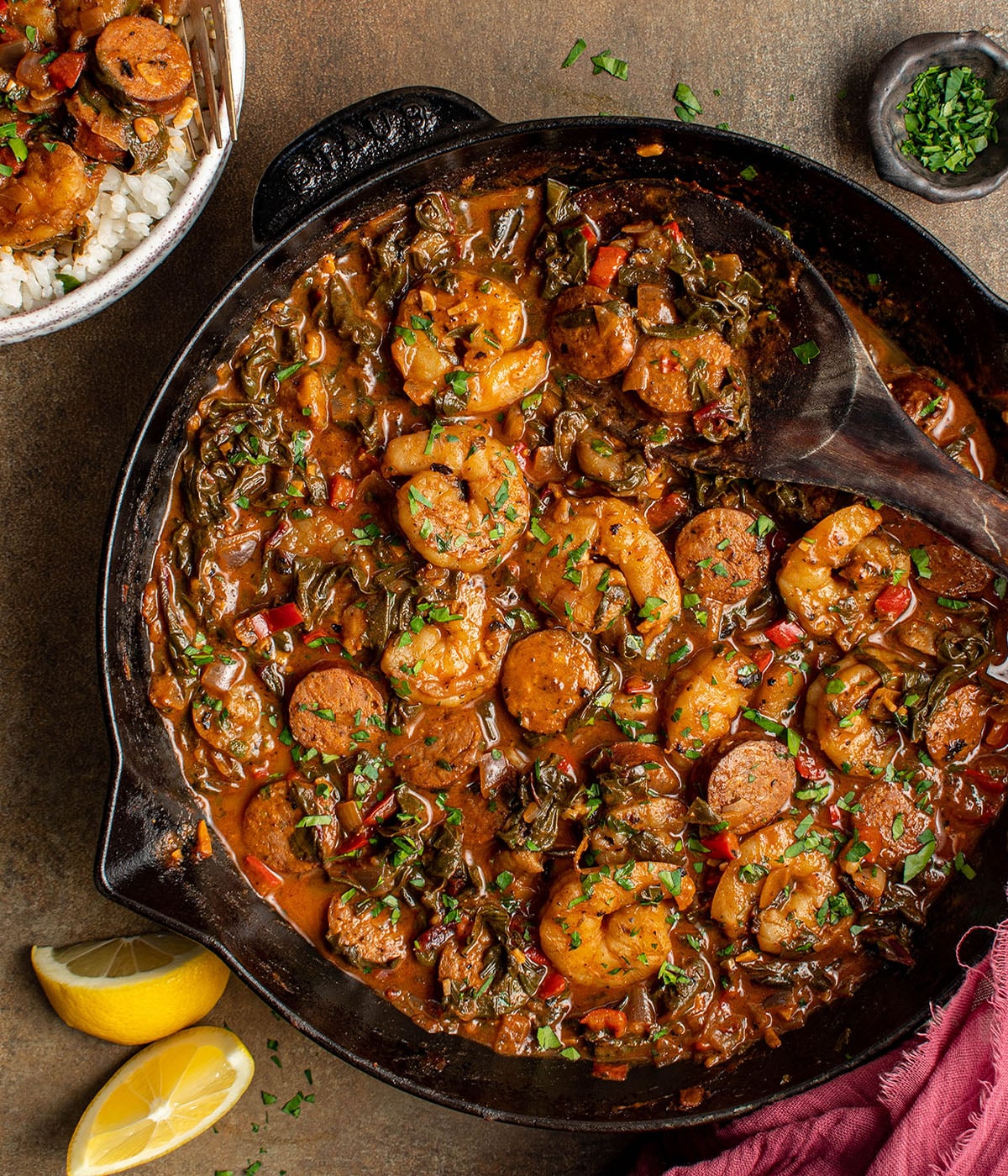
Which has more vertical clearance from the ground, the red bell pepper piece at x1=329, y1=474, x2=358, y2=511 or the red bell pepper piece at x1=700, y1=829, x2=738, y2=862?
the red bell pepper piece at x1=329, y1=474, x2=358, y2=511

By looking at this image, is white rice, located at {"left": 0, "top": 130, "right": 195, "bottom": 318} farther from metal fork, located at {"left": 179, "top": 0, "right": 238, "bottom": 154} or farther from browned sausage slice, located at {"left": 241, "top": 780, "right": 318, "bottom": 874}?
browned sausage slice, located at {"left": 241, "top": 780, "right": 318, "bottom": 874}

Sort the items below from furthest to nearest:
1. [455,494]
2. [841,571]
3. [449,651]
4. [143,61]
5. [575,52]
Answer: [575,52] < [841,571] < [449,651] < [455,494] < [143,61]

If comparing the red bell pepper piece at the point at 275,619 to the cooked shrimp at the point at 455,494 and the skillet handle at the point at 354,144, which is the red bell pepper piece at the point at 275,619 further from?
the skillet handle at the point at 354,144

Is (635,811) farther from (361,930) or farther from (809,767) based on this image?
(361,930)

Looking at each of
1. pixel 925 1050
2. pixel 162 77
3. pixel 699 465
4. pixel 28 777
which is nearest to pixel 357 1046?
pixel 28 777

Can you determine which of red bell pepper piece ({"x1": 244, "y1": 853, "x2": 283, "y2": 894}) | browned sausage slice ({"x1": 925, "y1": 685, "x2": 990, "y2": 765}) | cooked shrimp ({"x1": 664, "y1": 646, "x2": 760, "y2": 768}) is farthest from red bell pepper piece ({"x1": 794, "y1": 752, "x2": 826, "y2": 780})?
red bell pepper piece ({"x1": 244, "y1": 853, "x2": 283, "y2": 894})

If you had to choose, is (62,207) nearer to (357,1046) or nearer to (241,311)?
(241,311)

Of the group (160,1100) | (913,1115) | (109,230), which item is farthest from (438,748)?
(913,1115)
